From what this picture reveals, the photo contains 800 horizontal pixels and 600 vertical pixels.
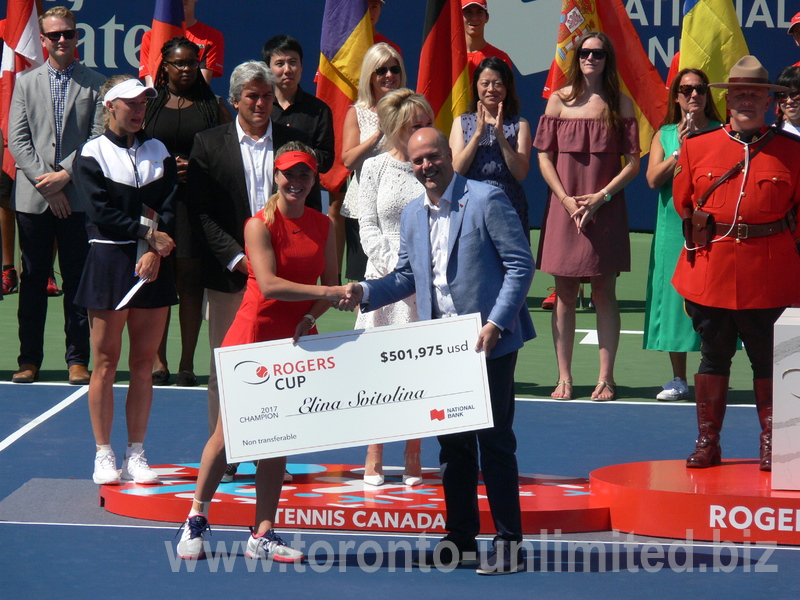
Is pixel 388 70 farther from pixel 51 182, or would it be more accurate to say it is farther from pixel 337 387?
pixel 51 182

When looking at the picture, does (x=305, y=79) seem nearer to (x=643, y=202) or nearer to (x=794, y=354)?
(x=643, y=202)

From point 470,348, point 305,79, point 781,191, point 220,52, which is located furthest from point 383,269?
point 305,79

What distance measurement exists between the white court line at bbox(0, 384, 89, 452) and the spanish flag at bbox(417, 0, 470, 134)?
3.04 metres

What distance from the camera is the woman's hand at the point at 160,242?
661 cm

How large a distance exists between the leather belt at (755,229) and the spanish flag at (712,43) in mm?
3034

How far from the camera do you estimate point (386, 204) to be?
6473 millimetres

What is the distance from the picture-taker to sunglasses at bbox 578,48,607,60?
28.5ft

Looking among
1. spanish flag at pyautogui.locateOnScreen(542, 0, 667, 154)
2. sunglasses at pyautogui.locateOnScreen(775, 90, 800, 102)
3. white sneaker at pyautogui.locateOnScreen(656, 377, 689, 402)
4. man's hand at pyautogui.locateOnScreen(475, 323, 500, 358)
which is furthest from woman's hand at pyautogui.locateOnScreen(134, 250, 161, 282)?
sunglasses at pyautogui.locateOnScreen(775, 90, 800, 102)

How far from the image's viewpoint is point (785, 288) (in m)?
6.47

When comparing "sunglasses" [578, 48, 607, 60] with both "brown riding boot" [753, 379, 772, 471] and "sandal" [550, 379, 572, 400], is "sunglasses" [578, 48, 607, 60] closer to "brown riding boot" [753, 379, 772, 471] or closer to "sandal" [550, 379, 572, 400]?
"sandal" [550, 379, 572, 400]

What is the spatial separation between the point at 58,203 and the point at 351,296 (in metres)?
4.25

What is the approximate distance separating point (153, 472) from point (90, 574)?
125cm

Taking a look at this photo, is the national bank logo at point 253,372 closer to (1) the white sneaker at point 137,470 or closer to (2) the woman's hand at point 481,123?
(1) the white sneaker at point 137,470

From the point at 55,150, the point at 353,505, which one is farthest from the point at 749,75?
the point at 55,150
